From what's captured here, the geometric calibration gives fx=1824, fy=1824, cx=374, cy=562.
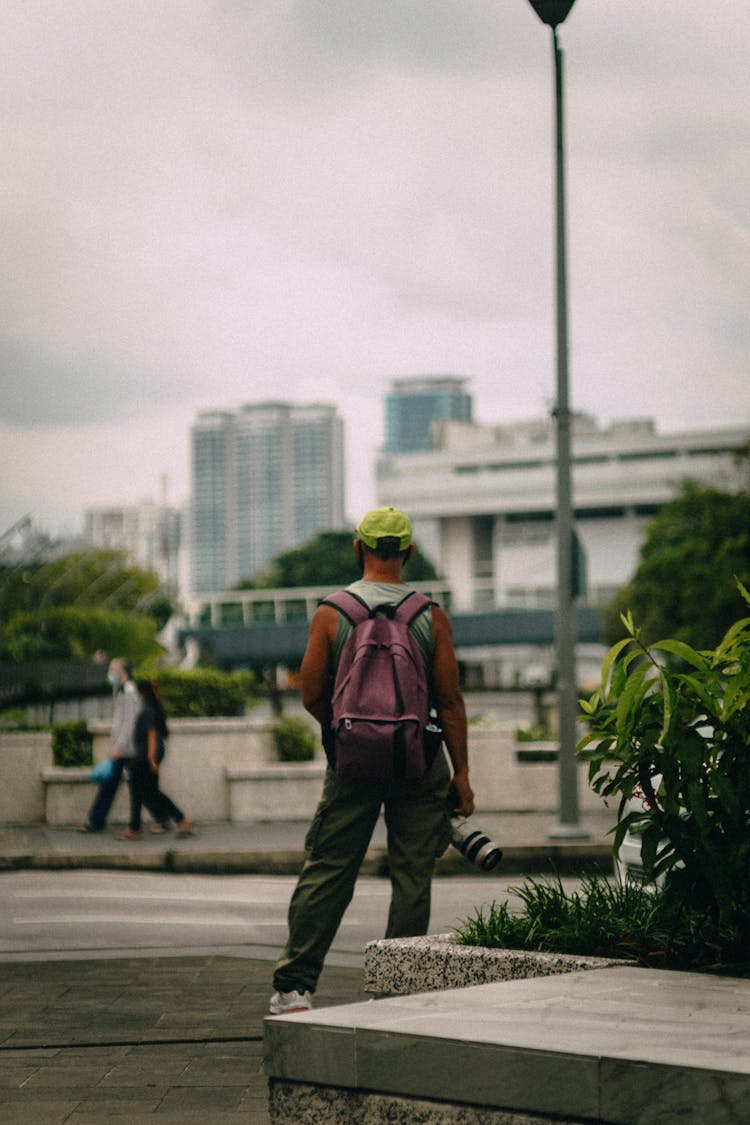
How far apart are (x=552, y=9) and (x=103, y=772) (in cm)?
774

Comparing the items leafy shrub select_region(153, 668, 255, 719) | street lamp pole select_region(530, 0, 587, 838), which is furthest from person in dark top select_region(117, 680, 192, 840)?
leafy shrub select_region(153, 668, 255, 719)

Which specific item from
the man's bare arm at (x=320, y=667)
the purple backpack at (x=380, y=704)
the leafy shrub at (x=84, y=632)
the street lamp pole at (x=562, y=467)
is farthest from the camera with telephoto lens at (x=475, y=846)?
the leafy shrub at (x=84, y=632)

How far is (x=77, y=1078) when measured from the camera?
5.96m

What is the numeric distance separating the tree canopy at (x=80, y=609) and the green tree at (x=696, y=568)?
21044 millimetres

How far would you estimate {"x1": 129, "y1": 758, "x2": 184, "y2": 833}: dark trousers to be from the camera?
52.5 feet

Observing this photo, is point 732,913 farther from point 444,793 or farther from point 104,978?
point 104,978

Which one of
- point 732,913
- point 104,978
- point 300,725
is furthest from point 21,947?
point 300,725

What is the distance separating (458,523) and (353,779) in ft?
529

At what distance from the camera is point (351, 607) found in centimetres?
634

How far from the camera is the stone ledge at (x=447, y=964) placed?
16.8 ft

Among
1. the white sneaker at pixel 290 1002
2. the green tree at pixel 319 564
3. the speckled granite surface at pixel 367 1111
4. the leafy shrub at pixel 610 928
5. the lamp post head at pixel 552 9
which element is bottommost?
the white sneaker at pixel 290 1002

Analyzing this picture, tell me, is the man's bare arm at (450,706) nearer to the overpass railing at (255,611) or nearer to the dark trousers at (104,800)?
the dark trousers at (104,800)

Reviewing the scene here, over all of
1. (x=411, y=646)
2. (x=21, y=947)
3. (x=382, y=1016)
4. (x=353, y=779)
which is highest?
(x=411, y=646)

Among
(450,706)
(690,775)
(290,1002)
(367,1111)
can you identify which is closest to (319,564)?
(450,706)
